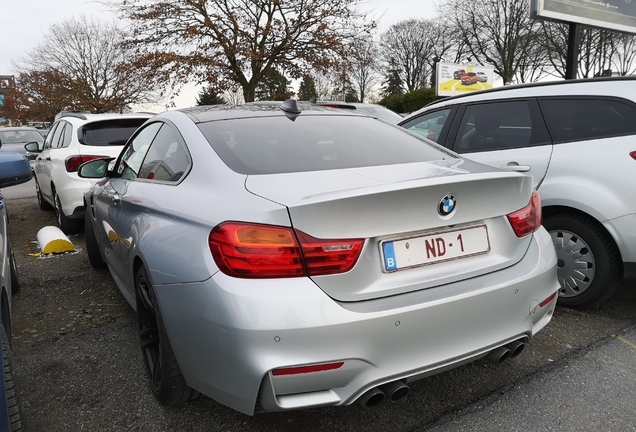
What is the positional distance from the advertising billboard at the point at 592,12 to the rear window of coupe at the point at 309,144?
9.41 metres

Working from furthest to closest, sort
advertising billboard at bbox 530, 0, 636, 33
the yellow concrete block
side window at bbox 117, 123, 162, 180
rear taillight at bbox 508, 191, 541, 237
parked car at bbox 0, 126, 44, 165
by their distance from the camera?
parked car at bbox 0, 126, 44, 165 < advertising billboard at bbox 530, 0, 636, 33 < the yellow concrete block < side window at bbox 117, 123, 162, 180 < rear taillight at bbox 508, 191, 541, 237

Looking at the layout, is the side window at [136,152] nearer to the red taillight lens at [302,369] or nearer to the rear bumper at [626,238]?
the red taillight lens at [302,369]

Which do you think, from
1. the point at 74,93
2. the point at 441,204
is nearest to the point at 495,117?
the point at 441,204

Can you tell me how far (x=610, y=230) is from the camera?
3.20 meters

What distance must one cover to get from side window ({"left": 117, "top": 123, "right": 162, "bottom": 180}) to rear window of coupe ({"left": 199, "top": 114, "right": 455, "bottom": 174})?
2.41 ft

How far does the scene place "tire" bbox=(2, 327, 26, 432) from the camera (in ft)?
5.66

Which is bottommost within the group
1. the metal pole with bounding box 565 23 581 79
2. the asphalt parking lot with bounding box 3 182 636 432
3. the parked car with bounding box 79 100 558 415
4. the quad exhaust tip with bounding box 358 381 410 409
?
the asphalt parking lot with bounding box 3 182 636 432

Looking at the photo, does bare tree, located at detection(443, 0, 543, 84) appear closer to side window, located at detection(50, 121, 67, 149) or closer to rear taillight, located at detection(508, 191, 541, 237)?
side window, located at detection(50, 121, 67, 149)

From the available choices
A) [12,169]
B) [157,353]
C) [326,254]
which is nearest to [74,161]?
[12,169]

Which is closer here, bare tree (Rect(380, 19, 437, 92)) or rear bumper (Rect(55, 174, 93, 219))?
rear bumper (Rect(55, 174, 93, 219))

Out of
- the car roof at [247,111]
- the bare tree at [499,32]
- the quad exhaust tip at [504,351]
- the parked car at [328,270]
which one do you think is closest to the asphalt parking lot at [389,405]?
the parked car at [328,270]

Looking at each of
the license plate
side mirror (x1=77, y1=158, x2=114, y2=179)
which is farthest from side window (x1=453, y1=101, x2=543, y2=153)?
side mirror (x1=77, y1=158, x2=114, y2=179)

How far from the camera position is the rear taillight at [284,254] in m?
1.69

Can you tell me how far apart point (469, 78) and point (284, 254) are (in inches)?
1490
